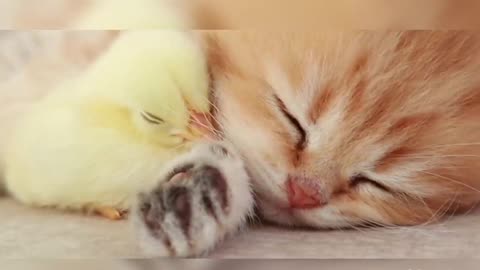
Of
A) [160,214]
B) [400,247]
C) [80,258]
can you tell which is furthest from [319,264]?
[80,258]

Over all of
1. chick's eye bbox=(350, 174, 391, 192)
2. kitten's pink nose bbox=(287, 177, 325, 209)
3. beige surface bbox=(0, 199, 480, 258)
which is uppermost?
chick's eye bbox=(350, 174, 391, 192)

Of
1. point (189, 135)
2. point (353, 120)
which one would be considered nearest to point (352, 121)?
point (353, 120)

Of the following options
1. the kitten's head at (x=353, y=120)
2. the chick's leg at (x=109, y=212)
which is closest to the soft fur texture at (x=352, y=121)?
the kitten's head at (x=353, y=120)

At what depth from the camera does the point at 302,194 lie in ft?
3.22

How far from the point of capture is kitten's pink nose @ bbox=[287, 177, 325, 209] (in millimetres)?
979

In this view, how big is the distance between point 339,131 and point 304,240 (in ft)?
0.57

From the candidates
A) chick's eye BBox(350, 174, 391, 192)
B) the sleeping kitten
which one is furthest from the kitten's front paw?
chick's eye BBox(350, 174, 391, 192)

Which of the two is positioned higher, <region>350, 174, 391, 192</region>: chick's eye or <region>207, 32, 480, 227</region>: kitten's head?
<region>207, 32, 480, 227</region>: kitten's head

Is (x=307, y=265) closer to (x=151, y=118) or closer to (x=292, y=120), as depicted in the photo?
(x=292, y=120)

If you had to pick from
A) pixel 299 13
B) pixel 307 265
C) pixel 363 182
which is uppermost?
pixel 299 13

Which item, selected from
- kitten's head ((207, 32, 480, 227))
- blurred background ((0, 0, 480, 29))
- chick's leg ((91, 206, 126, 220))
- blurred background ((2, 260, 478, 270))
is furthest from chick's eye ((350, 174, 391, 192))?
chick's leg ((91, 206, 126, 220))

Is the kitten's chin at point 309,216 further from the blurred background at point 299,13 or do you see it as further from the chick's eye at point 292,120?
the blurred background at point 299,13

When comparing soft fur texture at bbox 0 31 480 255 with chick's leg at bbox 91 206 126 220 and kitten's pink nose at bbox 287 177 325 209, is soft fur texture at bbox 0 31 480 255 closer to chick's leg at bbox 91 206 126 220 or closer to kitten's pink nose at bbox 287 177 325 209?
kitten's pink nose at bbox 287 177 325 209

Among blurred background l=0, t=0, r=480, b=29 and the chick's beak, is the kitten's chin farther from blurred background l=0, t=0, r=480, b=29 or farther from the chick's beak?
blurred background l=0, t=0, r=480, b=29
